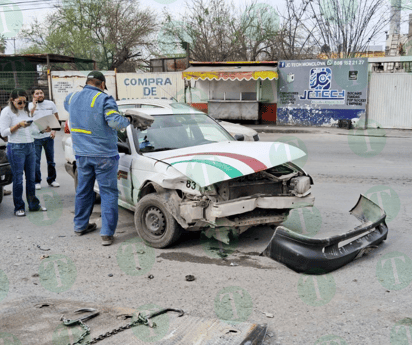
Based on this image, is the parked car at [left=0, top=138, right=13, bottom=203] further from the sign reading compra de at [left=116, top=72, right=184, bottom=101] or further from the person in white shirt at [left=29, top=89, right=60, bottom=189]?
the sign reading compra de at [left=116, top=72, right=184, bottom=101]

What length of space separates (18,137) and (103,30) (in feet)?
112

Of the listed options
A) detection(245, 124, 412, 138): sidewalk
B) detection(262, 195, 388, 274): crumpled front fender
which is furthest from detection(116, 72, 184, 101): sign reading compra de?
detection(262, 195, 388, 274): crumpled front fender

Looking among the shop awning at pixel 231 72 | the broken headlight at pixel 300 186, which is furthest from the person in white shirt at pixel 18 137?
the shop awning at pixel 231 72

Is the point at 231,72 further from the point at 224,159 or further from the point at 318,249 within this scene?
the point at 318,249

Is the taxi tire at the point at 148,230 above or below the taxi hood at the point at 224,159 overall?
below

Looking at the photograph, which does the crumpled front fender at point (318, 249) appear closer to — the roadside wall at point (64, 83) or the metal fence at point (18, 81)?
the roadside wall at point (64, 83)

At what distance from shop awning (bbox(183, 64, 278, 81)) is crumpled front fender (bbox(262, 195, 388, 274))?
16313mm

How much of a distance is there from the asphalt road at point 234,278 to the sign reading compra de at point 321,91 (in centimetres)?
1346

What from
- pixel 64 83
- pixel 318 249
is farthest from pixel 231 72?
pixel 318 249

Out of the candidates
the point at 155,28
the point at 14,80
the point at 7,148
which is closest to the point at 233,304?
the point at 7,148

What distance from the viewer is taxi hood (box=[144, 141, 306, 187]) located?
464 centimetres

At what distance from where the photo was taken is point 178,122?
623 centimetres

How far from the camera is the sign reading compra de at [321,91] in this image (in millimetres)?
19391

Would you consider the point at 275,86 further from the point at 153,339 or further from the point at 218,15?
the point at 153,339
